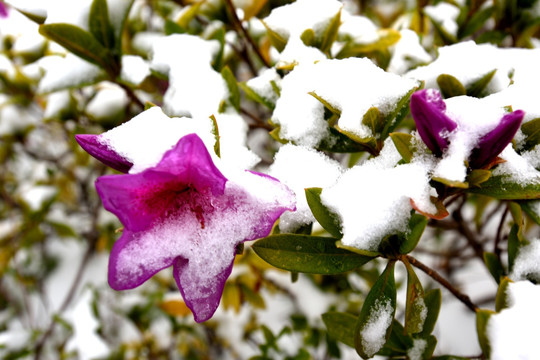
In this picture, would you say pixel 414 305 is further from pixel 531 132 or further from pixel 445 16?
pixel 445 16

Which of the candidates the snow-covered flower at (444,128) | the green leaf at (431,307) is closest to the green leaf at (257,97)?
the snow-covered flower at (444,128)

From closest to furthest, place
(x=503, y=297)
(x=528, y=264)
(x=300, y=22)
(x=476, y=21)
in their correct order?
(x=503, y=297) < (x=528, y=264) < (x=300, y=22) < (x=476, y=21)

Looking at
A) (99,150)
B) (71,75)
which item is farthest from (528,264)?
(71,75)

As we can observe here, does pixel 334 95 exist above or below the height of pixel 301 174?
above

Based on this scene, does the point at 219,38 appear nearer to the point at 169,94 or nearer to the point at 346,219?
the point at 169,94

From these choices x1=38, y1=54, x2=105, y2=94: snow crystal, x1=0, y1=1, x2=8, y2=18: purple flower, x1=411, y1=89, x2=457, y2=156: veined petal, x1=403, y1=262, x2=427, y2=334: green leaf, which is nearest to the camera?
x1=411, y1=89, x2=457, y2=156: veined petal

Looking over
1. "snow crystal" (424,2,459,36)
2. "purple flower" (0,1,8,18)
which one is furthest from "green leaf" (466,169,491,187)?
"purple flower" (0,1,8,18)

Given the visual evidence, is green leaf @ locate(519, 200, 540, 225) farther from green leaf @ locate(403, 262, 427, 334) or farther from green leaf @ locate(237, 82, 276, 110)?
green leaf @ locate(237, 82, 276, 110)

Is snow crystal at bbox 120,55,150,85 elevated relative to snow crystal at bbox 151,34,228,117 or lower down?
lower down
